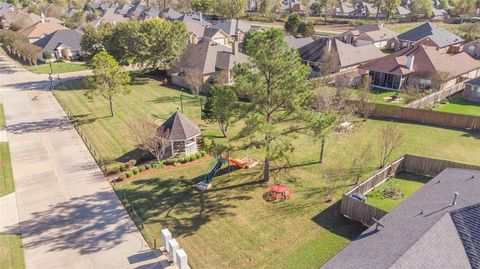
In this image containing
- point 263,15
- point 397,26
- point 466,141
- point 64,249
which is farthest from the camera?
point 263,15

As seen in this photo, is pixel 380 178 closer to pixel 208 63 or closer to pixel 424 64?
pixel 424 64

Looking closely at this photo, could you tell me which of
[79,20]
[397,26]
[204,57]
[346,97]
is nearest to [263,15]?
[397,26]

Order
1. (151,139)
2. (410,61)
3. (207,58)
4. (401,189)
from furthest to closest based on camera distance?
(207,58) < (410,61) < (151,139) < (401,189)

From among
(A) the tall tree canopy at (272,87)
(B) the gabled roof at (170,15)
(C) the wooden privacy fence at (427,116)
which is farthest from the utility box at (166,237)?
(B) the gabled roof at (170,15)

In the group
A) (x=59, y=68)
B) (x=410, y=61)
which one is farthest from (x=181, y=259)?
(x=59, y=68)

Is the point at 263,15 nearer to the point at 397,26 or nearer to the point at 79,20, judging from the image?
the point at 397,26

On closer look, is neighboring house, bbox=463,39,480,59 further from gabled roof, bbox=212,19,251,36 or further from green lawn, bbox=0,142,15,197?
green lawn, bbox=0,142,15,197
